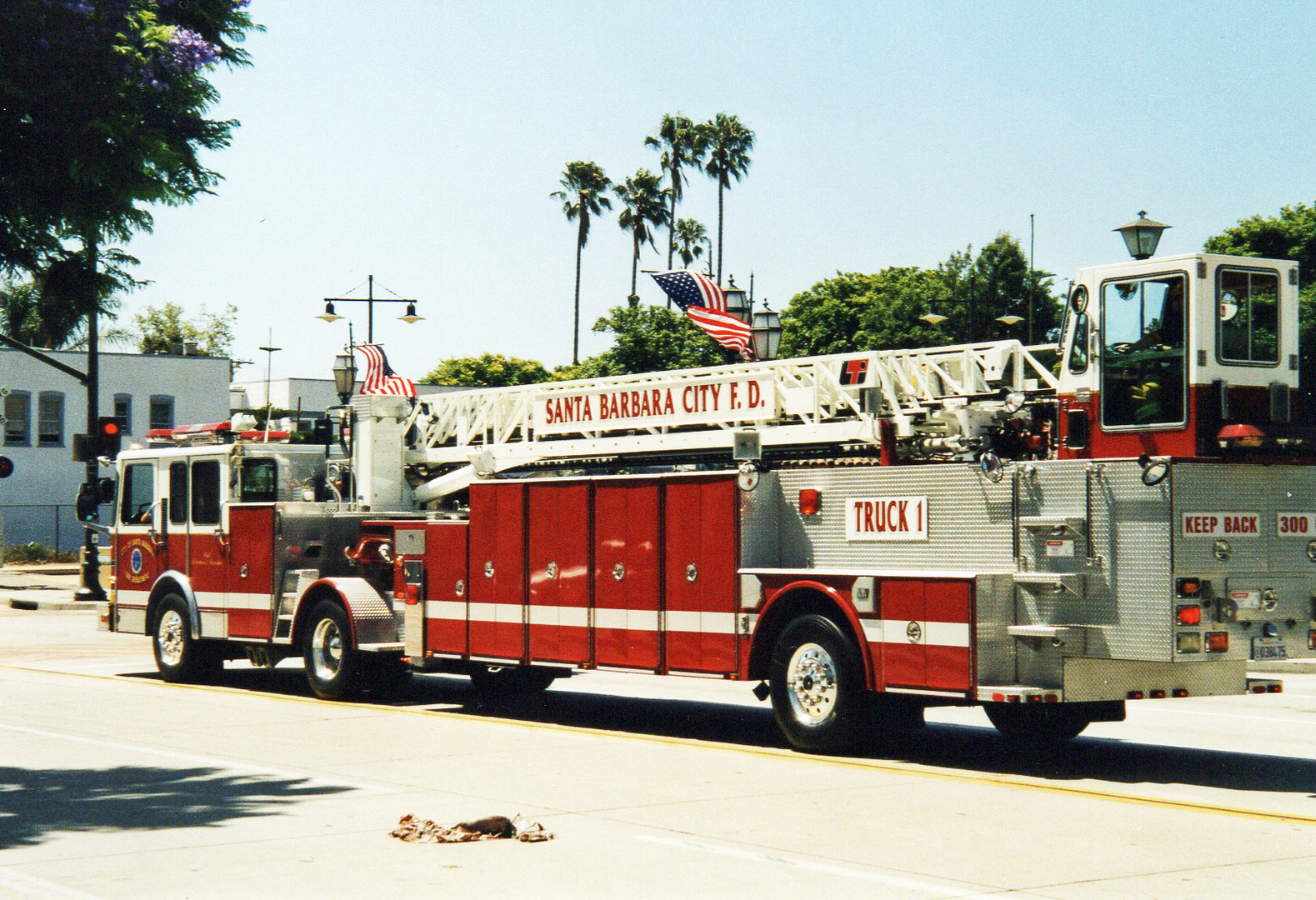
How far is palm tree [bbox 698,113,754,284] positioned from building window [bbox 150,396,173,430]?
1313 inches

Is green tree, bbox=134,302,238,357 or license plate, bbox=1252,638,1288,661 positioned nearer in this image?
license plate, bbox=1252,638,1288,661

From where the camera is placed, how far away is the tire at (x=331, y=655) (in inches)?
647

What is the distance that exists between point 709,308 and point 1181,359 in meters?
12.6

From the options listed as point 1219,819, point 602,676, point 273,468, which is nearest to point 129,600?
point 273,468

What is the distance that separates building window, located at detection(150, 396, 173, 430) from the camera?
58156 mm

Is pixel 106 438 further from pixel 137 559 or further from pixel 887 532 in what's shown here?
pixel 887 532

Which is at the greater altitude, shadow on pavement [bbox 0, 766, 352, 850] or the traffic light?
the traffic light

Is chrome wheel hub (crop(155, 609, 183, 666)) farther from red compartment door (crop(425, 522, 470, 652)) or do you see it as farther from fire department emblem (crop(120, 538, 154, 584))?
red compartment door (crop(425, 522, 470, 652))

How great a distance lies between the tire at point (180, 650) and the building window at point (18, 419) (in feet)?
126

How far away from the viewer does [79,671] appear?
1989 centimetres

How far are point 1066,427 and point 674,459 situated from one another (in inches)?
164

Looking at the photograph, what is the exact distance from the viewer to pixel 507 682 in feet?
56.5

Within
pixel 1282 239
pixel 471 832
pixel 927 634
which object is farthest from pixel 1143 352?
pixel 1282 239

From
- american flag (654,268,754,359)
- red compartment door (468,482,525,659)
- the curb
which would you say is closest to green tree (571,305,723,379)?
the curb
